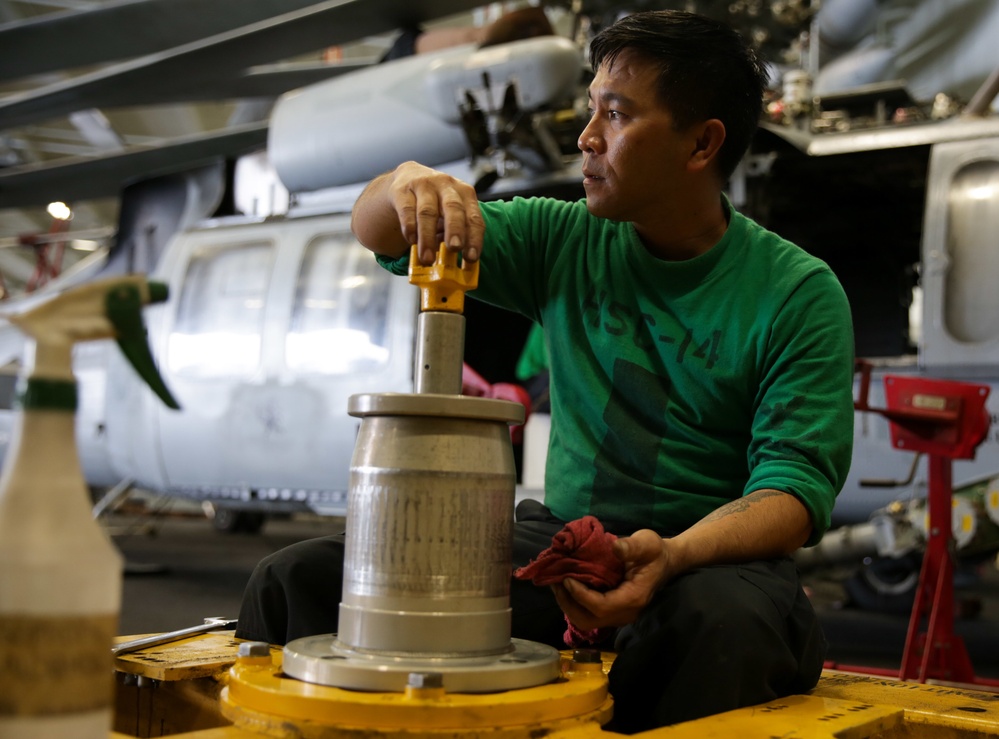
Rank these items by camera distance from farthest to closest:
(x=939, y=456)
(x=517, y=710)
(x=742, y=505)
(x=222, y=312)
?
(x=222, y=312) < (x=939, y=456) < (x=742, y=505) < (x=517, y=710)

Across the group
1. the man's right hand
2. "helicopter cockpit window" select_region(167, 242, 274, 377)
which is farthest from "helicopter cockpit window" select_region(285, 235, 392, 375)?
the man's right hand

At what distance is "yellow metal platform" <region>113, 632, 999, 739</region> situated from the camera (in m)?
0.82

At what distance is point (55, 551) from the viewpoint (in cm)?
62

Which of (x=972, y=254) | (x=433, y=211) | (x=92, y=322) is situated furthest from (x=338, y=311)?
(x=92, y=322)

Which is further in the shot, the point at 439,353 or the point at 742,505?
the point at 742,505

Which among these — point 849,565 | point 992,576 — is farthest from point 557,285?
point 992,576

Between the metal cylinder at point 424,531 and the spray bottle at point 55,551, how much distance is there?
0.94ft

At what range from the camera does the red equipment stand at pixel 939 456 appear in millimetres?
2910

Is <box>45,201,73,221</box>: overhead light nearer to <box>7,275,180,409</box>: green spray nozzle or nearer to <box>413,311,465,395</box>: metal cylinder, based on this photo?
<box>413,311,465,395</box>: metal cylinder

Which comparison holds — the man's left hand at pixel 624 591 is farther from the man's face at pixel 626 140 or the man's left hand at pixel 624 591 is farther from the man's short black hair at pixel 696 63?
the man's short black hair at pixel 696 63

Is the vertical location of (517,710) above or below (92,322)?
below

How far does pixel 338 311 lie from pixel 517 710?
4028 mm

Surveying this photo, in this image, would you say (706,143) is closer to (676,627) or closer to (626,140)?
(626,140)

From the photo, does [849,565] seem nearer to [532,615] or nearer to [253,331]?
[253,331]
